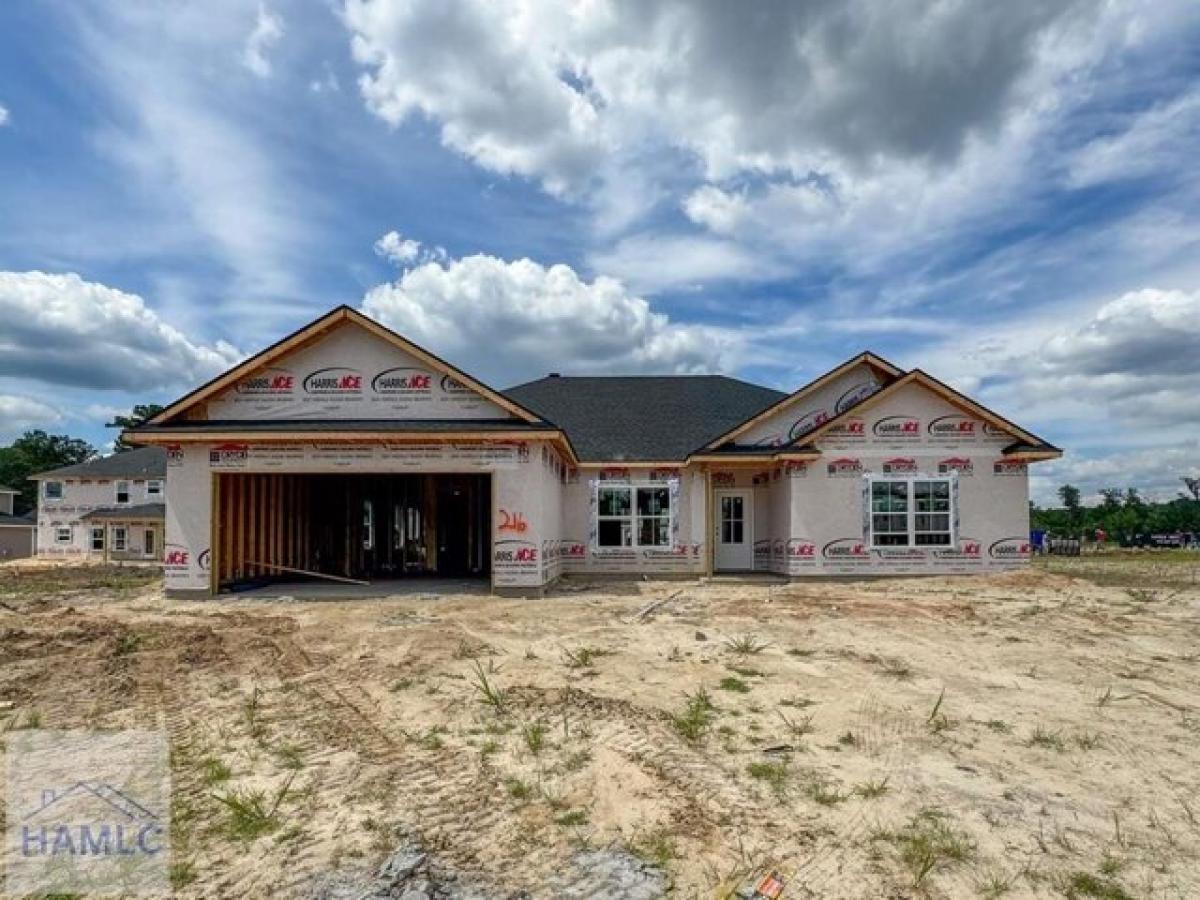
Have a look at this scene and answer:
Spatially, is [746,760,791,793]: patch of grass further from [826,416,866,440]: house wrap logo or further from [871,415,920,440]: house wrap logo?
[871,415,920,440]: house wrap logo

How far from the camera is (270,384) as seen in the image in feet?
50.5

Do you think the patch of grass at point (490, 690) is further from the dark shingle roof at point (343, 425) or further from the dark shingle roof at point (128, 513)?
the dark shingle roof at point (128, 513)

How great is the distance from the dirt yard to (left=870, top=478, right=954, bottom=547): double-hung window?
18.8ft

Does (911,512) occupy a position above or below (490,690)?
above

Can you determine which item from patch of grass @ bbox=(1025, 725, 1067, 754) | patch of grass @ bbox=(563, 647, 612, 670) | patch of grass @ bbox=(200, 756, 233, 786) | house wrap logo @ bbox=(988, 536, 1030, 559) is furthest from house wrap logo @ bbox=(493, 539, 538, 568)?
house wrap logo @ bbox=(988, 536, 1030, 559)

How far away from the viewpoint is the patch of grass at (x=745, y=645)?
894 cm

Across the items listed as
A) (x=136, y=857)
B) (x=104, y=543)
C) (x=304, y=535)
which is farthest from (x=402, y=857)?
(x=104, y=543)

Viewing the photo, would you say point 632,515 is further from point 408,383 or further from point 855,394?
point 408,383

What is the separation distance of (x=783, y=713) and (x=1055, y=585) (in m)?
12.3

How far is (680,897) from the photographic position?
3695 mm

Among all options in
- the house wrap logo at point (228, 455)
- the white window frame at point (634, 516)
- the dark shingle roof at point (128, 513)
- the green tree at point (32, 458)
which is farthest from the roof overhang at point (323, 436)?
the green tree at point (32, 458)

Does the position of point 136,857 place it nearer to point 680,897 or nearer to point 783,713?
point 680,897

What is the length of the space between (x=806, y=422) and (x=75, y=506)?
39710 mm

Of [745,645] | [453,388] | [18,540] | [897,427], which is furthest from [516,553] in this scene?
[18,540]
